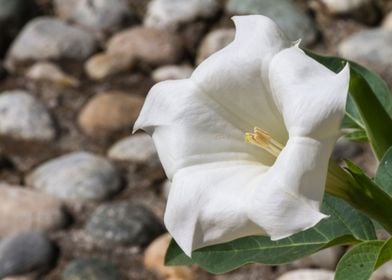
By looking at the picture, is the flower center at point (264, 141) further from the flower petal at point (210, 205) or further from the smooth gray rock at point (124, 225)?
the smooth gray rock at point (124, 225)

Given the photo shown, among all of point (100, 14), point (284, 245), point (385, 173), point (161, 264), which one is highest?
point (385, 173)

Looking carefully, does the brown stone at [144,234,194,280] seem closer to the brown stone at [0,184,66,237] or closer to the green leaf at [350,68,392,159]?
the brown stone at [0,184,66,237]

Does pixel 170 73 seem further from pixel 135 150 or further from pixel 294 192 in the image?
pixel 294 192

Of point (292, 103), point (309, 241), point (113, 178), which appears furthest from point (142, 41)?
point (292, 103)

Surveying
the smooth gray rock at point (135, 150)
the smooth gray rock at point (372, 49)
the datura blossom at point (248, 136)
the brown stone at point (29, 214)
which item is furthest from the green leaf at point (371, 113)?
the smooth gray rock at point (372, 49)

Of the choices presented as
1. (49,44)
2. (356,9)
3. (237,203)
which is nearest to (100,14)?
(49,44)

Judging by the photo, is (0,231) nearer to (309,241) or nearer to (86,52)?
(86,52)
